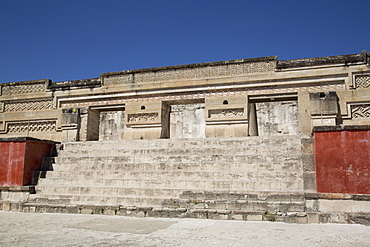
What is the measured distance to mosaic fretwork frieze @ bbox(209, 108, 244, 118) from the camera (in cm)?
952

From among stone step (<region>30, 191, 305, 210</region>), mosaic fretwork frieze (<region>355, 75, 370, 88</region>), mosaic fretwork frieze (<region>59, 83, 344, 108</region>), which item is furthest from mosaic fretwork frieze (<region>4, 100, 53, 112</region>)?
mosaic fretwork frieze (<region>355, 75, 370, 88</region>)

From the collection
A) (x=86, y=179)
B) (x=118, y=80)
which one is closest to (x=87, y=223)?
(x=86, y=179)

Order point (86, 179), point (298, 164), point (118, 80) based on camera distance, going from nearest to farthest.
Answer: point (298, 164), point (86, 179), point (118, 80)

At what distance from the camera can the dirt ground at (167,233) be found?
3559mm

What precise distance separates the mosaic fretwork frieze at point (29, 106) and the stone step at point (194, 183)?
192 inches

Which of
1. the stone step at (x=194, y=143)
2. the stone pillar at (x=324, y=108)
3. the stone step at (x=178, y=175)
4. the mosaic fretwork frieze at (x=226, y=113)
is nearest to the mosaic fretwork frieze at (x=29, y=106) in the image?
the stone step at (x=194, y=143)

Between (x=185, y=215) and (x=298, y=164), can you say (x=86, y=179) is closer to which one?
(x=185, y=215)

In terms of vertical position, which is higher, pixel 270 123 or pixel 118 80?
pixel 118 80

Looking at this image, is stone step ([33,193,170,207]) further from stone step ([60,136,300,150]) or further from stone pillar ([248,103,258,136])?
stone pillar ([248,103,258,136])

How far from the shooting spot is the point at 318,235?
3912 millimetres

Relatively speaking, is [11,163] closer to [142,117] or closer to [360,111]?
[142,117]

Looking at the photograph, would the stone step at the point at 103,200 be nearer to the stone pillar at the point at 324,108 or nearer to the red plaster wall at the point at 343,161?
the red plaster wall at the point at 343,161

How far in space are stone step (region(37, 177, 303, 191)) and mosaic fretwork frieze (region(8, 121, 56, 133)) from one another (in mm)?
4467

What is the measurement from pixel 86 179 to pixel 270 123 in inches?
339
